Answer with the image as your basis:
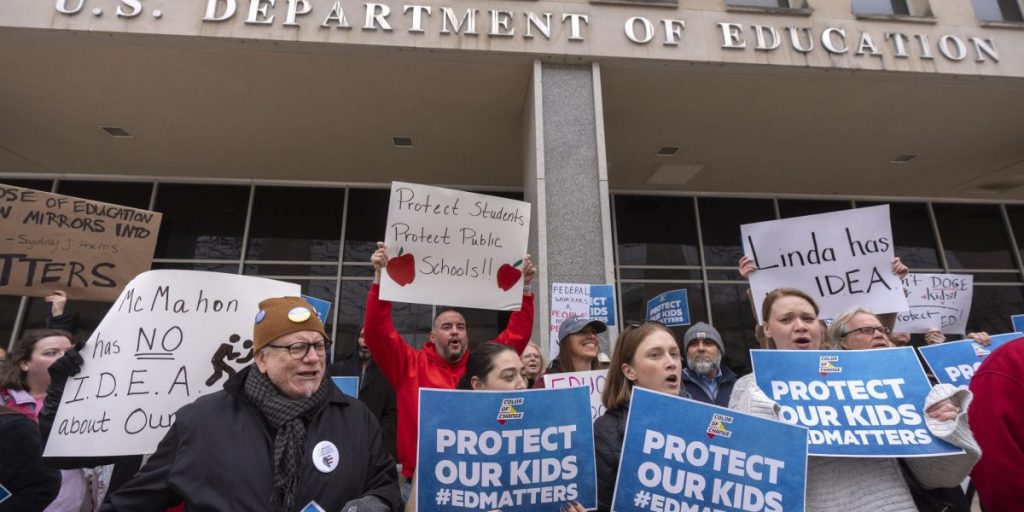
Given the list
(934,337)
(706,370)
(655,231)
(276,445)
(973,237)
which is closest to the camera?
(276,445)

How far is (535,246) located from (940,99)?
21.3 feet

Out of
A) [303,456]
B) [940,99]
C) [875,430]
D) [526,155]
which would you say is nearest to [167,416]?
[303,456]

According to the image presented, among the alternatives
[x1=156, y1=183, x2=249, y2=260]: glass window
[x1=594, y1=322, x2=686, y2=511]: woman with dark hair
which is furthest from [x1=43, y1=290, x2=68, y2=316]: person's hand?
[x1=156, y1=183, x2=249, y2=260]: glass window

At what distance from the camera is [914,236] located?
457 inches

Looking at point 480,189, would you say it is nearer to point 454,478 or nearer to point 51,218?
point 51,218

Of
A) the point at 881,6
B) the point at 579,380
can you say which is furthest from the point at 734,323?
the point at 579,380

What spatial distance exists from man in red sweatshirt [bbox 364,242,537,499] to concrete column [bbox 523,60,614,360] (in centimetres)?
261

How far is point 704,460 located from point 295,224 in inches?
380

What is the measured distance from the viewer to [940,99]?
8047mm

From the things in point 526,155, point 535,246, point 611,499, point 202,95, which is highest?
point 202,95

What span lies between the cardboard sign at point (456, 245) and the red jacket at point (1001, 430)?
2581 mm

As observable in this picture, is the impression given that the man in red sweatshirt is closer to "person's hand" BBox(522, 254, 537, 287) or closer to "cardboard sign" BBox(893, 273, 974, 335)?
"person's hand" BBox(522, 254, 537, 287)

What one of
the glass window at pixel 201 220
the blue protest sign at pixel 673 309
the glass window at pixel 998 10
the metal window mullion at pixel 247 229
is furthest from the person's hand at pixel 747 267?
the glass window at pixel 201 220

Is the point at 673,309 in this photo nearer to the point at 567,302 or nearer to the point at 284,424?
the point at 567,302
